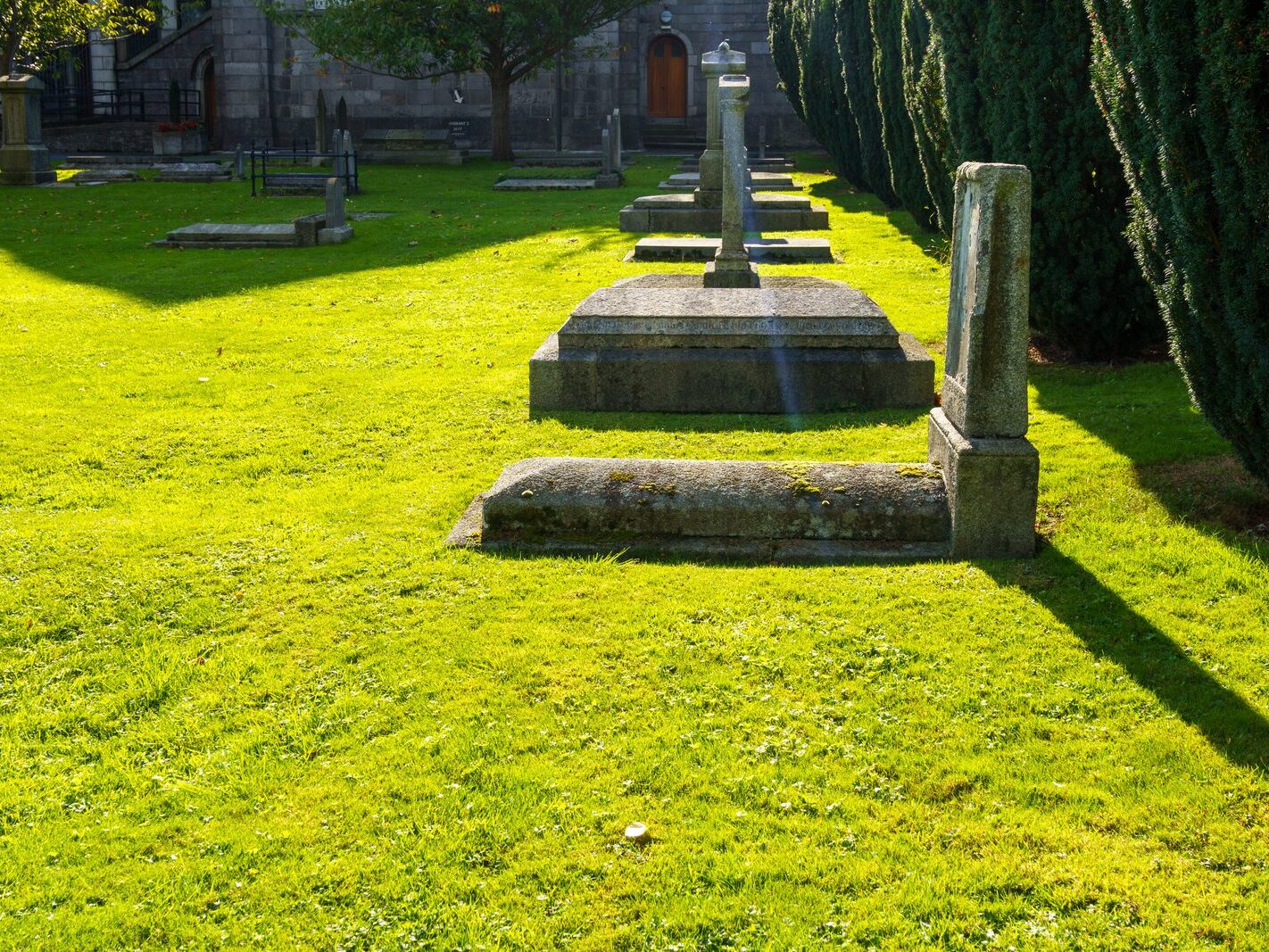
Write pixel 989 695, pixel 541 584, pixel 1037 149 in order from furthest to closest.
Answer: pixel 1037 149, pixel 541 584, pixel 989 695

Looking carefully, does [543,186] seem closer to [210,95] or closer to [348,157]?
[348,157]

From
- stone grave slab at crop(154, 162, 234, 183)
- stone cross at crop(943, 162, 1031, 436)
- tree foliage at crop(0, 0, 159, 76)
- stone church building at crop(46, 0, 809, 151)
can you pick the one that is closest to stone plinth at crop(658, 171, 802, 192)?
stone grave slab at crop(154, 162, 234, 183)

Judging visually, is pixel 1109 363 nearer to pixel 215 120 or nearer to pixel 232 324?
pixel 232 324

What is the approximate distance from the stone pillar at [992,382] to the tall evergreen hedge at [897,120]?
11462mm

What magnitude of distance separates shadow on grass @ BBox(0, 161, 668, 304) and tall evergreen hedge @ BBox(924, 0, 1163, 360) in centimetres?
681

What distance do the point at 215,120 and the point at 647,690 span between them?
132 feet

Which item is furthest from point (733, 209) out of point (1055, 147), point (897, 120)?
point (897, 120)

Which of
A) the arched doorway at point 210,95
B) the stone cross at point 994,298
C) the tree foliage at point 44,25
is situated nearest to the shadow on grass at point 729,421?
the stone cross at point 994,298

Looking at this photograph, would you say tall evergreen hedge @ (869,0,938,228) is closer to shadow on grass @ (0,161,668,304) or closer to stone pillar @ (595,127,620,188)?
shadow on grass @ (0,161,668,304)

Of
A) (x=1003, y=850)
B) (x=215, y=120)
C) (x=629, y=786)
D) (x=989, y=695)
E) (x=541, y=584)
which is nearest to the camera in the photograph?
(x=1003, y=850)

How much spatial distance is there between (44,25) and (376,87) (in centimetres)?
877

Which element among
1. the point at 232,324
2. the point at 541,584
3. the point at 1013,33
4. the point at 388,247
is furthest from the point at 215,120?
the point at 541,584

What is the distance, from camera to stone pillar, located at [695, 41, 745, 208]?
569 inches

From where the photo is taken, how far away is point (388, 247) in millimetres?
17438
